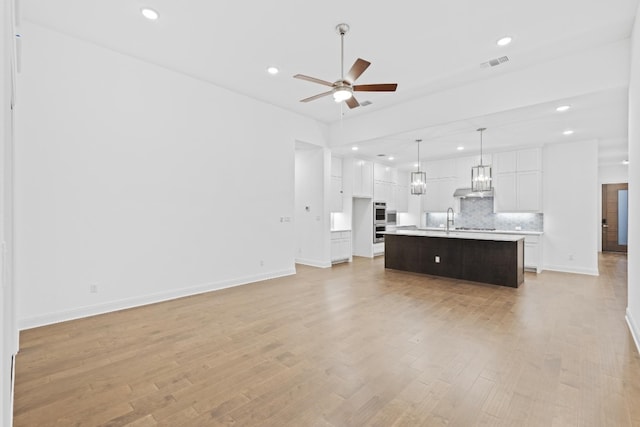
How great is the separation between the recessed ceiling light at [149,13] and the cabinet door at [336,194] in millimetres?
5477

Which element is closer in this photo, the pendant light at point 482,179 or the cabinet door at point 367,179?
the pendant light at point 482,179

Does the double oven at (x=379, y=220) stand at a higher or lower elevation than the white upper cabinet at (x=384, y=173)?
lower

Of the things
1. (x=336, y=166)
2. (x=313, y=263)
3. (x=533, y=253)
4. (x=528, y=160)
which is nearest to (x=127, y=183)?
(x=313, y=263)

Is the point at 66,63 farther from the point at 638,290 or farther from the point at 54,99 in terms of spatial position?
the point at 638,290

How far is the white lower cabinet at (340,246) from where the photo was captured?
7.94 m

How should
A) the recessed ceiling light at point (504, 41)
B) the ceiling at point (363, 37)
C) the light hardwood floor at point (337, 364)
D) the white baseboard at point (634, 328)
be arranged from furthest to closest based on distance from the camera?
the recessed ceiling light at point (504, 41)
the ceiling at point (363, 37)
the white baseboard at point (634, 328)
the light hardwood floor at point (337, 364)

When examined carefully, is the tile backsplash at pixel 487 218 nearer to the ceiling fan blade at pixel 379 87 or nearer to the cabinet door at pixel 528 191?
the cabinet door at pixel 528 191

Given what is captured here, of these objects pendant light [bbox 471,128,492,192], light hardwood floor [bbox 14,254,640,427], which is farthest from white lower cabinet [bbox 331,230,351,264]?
pendant light [bbox 471,128,492,192]

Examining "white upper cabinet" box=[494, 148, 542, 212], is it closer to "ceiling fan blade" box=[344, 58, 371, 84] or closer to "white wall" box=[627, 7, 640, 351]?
"white wall" box=[627, 7, 640, 351]

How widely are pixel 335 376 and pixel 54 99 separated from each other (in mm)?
4513

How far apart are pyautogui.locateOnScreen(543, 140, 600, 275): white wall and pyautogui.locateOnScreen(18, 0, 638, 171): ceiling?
1515mm

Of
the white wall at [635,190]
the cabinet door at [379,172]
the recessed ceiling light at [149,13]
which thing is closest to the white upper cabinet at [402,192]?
the cabinet door at [379,172]

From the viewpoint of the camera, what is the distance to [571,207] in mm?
7004

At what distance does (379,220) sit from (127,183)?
6.80 m
